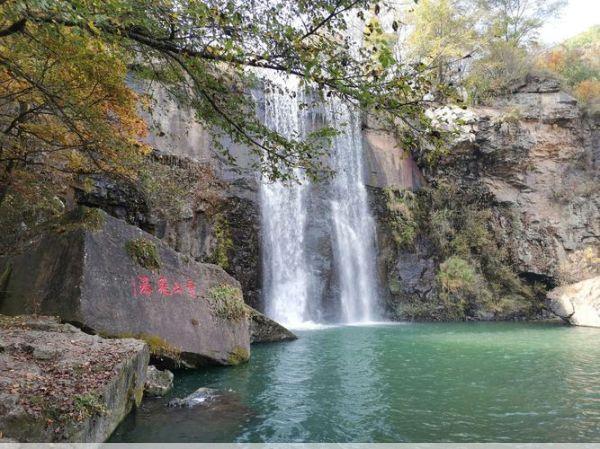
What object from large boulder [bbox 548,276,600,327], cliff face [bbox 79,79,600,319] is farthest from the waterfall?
large boulder [bbox 548,276,600,327]

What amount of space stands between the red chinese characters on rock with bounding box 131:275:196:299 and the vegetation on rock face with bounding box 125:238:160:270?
264mm

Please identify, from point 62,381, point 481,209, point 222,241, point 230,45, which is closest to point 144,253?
point 62,381

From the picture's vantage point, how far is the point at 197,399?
19.8ft

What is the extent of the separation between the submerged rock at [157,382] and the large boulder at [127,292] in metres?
0.53

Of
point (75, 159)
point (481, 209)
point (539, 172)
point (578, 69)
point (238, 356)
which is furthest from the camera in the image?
point (578, 69)

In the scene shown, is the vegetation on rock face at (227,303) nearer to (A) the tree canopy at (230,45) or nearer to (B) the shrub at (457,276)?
(A) the tree canopy at (230,45)

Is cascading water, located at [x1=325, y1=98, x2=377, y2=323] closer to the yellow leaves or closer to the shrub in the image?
the shrub

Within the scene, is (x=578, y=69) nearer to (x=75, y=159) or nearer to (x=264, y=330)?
(x=264, y=330)

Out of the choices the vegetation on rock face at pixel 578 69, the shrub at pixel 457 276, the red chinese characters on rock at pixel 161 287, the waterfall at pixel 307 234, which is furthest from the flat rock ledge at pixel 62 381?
the vegetation on rock face at pixel 578 69

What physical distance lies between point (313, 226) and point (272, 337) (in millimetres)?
7628

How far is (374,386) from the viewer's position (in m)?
7.13

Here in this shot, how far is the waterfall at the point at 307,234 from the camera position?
57.0 feet

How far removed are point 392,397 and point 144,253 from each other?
4.78 metres

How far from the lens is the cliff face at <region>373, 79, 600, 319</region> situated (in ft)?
63.7
